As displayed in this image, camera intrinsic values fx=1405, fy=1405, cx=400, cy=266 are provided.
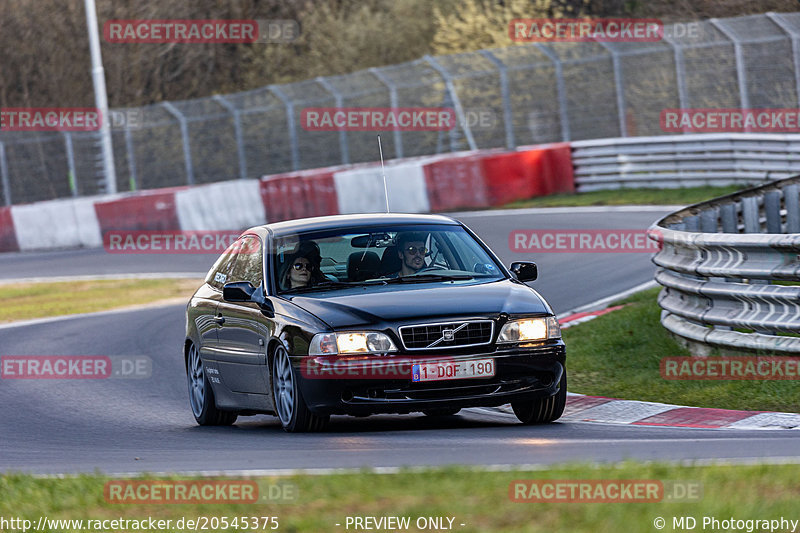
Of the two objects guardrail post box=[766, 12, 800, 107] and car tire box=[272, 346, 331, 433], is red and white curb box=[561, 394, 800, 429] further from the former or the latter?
guardrail post box=[766, 12, 800, 107]

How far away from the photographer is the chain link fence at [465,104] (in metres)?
26.1

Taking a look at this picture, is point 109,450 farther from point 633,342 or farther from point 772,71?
point 772,71

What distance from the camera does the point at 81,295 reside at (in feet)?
68.4

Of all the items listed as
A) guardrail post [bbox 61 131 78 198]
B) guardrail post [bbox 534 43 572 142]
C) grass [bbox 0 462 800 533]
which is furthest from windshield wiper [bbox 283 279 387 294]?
guardrail post [bbox 61 131 78 198]

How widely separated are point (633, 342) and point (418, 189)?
585 inches

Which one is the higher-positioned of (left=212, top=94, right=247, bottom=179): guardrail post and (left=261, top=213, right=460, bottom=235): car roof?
(left=261, top=213, right=460, bottom=235): car roof

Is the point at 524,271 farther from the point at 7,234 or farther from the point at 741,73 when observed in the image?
the point at 7,234

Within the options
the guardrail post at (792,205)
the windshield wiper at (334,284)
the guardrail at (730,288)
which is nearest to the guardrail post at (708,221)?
the guardrail at (730,288)

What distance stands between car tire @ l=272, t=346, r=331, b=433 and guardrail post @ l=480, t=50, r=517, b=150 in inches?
811

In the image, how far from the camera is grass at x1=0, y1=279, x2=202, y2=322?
19.3 metres

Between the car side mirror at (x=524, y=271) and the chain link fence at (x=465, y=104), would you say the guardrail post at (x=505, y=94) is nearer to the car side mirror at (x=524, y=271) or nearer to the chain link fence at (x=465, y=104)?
the chain link fence at (x=465, y=104)

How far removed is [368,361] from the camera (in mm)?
8312

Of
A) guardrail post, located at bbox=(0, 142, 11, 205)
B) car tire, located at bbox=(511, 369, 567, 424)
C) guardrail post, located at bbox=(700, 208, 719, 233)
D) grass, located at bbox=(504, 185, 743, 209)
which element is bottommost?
grass, located at bbox=(504, 185, 743, 209)

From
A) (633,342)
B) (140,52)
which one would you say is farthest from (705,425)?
(140,52)
